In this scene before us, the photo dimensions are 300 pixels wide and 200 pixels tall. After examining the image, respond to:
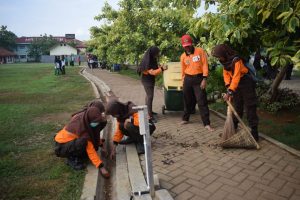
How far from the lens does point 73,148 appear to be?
15.3ft

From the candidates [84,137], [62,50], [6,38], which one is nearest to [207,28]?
[84,137]

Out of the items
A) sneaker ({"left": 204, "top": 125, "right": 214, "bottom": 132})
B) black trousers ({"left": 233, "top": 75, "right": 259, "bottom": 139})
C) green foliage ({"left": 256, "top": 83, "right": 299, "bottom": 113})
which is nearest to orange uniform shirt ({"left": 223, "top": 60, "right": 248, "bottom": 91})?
black trousers ({"left": 233, "top": 75, "right": 259, "bottom": 139})

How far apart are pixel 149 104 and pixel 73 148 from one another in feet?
9.73

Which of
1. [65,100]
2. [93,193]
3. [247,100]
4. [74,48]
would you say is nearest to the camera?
[93,193]

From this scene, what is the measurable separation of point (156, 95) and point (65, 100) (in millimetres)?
3303

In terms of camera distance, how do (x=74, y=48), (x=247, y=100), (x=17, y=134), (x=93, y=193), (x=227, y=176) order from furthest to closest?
(x=74, y=48) < (x=17, y=134) < (x=247, y=100) < (x=227, y=176) < (x=93, y=193)

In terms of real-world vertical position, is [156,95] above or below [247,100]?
below

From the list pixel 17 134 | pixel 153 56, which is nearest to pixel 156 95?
pixel 153 56

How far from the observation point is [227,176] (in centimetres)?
443

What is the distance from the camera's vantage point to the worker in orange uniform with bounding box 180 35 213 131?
21.2ft

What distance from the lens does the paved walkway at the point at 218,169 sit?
13.1 ft

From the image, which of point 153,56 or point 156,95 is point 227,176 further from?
point 156,95

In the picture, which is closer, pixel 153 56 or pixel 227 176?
pixel 227 176

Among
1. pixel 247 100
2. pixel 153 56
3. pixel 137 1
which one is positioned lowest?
pixel 247 100
